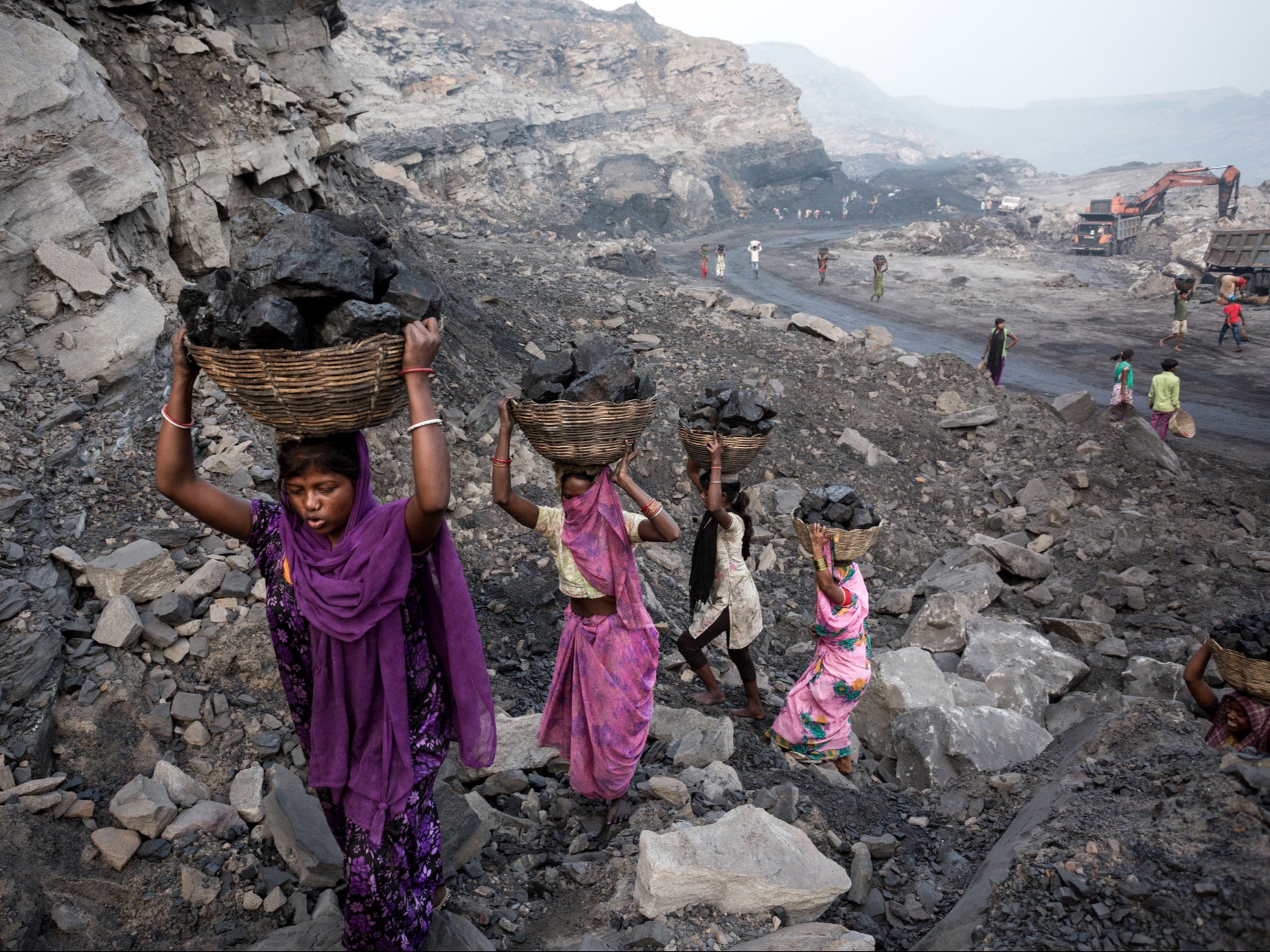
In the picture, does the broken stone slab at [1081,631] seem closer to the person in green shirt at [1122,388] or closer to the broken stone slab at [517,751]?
the broken stone slab at [517,751]

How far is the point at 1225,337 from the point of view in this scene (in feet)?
48.3

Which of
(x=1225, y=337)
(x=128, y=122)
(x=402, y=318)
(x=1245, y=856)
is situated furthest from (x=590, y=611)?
(x=1225, y=337)

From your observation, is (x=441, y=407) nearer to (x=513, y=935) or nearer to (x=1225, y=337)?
(x=513, y=935)

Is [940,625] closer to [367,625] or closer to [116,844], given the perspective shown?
[367,625]

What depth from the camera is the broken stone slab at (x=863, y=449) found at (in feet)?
29.0

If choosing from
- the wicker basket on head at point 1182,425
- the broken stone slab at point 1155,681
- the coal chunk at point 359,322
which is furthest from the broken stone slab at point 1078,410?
the coal chunk at point 359,322

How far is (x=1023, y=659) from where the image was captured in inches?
205

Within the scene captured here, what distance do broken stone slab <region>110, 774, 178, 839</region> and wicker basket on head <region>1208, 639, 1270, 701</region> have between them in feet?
14.3

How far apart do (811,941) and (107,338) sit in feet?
16.6

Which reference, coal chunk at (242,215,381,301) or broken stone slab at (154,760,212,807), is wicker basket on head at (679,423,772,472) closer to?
coal chunk at (242,215,381,301)

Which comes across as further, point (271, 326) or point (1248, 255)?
point (1248, 255)

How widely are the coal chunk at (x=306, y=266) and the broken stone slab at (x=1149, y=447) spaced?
908 centimetres

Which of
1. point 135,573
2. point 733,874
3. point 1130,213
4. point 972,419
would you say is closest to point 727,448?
point 733,874

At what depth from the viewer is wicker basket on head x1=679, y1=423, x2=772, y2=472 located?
404 cm
